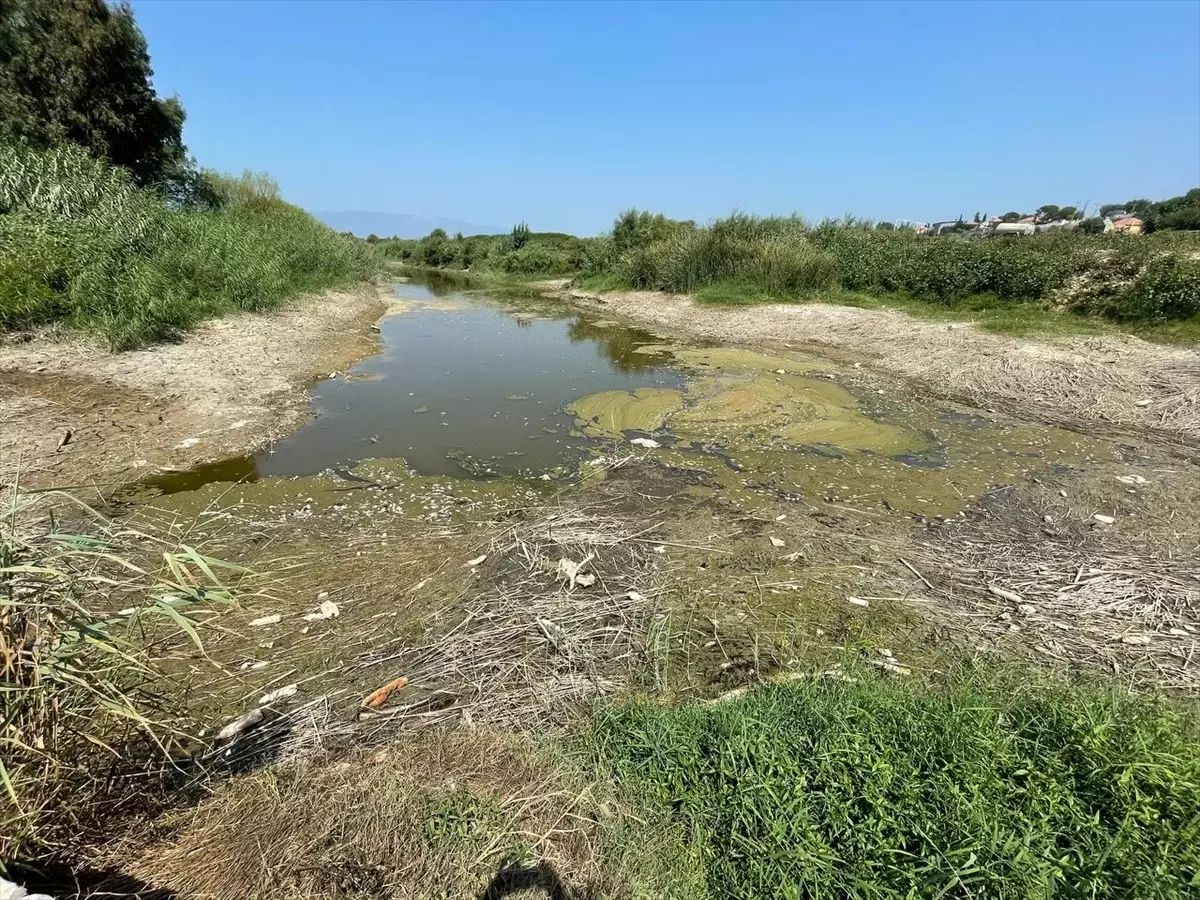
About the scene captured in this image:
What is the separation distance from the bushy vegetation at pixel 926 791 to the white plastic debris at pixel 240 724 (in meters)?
1.65

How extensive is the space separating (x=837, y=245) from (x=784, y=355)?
960 cm

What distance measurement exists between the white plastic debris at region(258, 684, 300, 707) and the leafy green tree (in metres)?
16.5

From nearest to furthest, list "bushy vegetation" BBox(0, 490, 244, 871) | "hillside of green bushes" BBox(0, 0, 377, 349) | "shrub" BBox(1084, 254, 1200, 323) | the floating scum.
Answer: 1. "bushy vegetation" BBox(0, 490, 244, 871)
2. the floating scum
3. "hillside of green bushes" BBox(0, 0, 377, 349)
4. "shrub" BBox(1084, 254, 1200, 323)

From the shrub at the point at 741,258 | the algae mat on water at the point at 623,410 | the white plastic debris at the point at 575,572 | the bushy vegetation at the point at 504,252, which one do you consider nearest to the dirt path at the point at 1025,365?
the shrub at the point at 741,258

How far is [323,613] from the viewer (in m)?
3.43

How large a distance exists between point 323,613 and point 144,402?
5.63 metres

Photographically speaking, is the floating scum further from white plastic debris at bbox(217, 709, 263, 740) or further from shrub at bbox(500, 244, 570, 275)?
shrub at bbox(500, 244, 570, 275)

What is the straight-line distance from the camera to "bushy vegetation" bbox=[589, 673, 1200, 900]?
5.39 ft

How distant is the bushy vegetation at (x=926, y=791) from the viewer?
164cm

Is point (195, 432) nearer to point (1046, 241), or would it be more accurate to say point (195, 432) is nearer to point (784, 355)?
point (784, 355)

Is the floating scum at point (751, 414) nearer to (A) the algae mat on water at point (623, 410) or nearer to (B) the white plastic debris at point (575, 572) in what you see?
(A) the algae mat on water at point (623, 410)

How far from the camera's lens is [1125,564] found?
380 cm

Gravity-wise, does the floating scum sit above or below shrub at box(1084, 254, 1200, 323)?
below

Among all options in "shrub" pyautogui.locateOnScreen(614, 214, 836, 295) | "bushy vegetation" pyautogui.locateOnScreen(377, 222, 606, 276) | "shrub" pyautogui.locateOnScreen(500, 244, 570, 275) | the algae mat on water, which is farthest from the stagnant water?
"shrub" pyautogui.locateOnScreen(500, 244, 570, 275)
